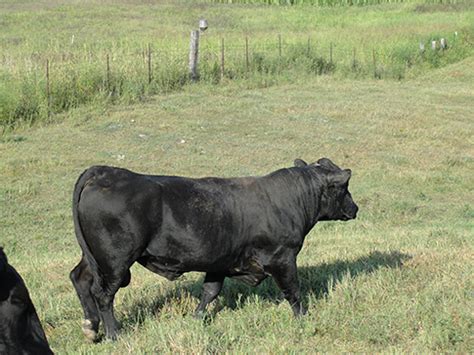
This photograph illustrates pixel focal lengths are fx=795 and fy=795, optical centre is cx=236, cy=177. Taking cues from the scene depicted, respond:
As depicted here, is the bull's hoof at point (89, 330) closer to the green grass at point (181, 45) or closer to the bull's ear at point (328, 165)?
the bull's ear at point (328, 165)

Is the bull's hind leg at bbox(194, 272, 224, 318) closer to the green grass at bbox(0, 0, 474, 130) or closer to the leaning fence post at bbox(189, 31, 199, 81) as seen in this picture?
the green grass at bbox(0, 0, 474, 130)

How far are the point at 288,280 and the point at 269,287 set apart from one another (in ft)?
3.27

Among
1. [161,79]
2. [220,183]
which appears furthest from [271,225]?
[161,79]

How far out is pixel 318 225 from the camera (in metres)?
12.4

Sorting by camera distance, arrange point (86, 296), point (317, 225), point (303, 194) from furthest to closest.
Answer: point (317, 225)
point (303, 194)
point (86, 296)

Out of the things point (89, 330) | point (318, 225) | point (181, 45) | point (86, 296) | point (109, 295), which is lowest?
point (181, 45)

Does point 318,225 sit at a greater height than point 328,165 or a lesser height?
lesser

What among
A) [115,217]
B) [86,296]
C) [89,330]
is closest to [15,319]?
[115,217]

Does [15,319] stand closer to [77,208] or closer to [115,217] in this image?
[115,217]

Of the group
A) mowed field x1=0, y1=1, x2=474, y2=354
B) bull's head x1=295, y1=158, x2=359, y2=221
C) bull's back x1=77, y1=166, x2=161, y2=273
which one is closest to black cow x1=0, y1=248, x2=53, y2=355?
mowed field x1=0, y1=1, x2=474, y2=354

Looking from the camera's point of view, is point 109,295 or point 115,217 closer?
point 115,217

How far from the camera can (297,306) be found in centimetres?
672

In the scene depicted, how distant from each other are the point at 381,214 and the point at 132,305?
22.0 ft

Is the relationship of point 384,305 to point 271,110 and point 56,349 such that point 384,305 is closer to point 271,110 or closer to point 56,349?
point 56,349
